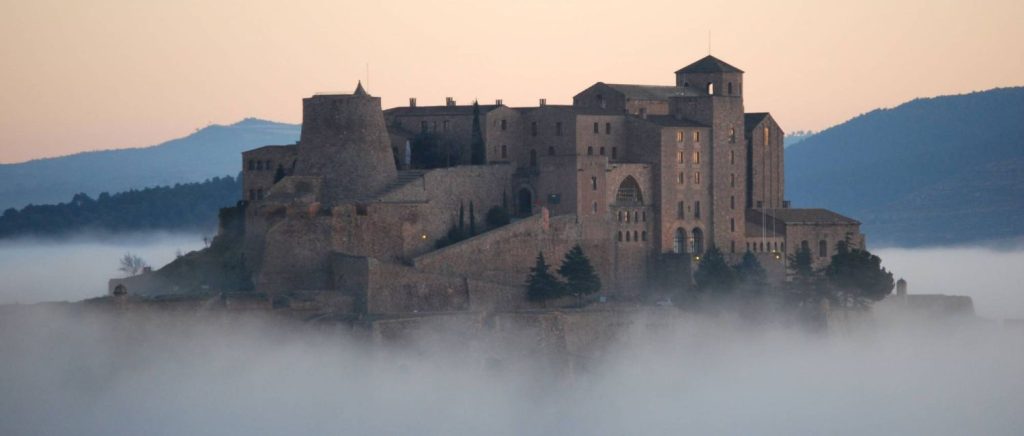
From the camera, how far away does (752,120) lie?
82.6 m

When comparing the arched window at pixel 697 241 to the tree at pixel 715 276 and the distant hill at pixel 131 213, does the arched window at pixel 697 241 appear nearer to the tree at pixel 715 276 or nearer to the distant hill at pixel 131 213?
the tree at pixel 715 276

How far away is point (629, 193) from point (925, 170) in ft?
214

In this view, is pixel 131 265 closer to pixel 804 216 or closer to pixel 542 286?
pixel 542 286

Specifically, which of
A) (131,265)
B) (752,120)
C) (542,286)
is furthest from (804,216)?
(131,265)

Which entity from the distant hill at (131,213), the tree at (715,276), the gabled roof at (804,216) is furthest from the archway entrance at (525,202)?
the distant hill at (131,213)

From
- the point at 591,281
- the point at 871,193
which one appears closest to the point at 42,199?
the point at 871,193

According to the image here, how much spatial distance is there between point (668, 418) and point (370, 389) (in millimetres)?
10457

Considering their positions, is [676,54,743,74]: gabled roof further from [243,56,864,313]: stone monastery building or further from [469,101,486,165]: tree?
[469,101,486,165]: tree

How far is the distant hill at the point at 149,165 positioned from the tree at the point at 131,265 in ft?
108

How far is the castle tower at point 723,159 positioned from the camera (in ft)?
258

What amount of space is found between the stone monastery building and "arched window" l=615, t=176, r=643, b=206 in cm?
3

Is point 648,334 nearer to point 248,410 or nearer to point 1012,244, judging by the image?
point 248,410

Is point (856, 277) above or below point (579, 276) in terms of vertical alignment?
above

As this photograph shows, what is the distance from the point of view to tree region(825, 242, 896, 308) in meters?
79.6
